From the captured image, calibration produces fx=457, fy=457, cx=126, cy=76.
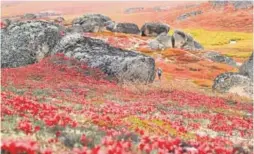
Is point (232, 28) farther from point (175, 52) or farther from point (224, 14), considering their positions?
point (175, 52)

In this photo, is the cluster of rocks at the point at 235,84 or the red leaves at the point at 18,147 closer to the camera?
the red leaves at the point at 18,147

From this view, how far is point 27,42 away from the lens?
45.1 m

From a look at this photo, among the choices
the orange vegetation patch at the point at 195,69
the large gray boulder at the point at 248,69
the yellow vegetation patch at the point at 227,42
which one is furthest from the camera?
the yellow vegetation patch at the point at 227,42

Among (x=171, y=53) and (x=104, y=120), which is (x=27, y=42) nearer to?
(x=104, y=120)

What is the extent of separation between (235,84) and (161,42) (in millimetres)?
59244

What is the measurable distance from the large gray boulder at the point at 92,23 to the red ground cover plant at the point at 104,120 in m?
87.7

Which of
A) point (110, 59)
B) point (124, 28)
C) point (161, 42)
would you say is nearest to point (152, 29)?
point (124, 28)

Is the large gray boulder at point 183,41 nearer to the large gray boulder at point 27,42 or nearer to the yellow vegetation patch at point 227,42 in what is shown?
the yellow vegetation patch at point 227,42

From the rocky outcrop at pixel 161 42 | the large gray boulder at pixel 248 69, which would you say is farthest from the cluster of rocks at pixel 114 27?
the large gray boulder at pixel 248 69

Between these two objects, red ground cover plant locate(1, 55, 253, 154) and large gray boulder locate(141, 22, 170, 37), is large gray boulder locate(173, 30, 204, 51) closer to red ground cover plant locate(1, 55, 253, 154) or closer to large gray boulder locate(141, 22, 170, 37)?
large gray boulder locate(141, 22, 170, 37)

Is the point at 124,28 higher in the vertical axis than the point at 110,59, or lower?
lower

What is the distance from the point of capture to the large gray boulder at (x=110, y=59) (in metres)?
39.4

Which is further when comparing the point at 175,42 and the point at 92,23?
the point at 92,23

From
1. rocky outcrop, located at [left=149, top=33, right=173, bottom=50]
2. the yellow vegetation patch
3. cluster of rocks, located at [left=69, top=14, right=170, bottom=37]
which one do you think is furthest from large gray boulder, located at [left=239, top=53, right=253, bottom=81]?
cluster of rocks, located at [left=69, top=14, right=170, bottom=37]
